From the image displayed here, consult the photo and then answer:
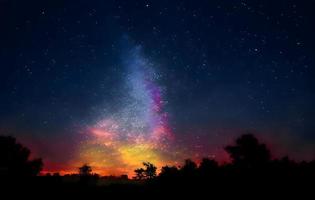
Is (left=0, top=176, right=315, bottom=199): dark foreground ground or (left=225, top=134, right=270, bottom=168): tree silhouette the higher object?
(left=225, top=134, right=270, bottom=168): tree silhouette

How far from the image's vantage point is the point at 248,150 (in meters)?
59.9

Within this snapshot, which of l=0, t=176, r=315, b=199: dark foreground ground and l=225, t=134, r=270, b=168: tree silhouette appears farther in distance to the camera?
l=225, t=134, r=270, b=168: tree silhouette

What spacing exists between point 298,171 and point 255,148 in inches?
1432

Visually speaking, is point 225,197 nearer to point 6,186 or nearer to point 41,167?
point 6,186

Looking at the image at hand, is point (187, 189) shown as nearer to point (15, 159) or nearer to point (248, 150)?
point (248, 150)

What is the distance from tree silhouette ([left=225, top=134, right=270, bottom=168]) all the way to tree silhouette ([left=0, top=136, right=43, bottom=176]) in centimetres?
3846

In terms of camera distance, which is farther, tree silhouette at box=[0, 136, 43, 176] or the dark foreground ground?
tree silhouette at box=[0, 136, 43, 176]

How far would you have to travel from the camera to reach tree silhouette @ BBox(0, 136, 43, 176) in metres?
63.4

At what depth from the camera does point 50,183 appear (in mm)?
24953

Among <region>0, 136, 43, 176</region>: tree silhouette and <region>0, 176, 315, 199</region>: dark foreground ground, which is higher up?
<region>0, 136, 43, 176</region>: tree silhouette

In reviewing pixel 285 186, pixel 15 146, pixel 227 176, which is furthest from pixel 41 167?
pixel 285 186

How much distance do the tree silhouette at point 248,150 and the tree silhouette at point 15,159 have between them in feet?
126

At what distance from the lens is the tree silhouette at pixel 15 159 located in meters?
63.4

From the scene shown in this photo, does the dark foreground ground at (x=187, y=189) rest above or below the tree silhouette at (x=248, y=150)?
below
